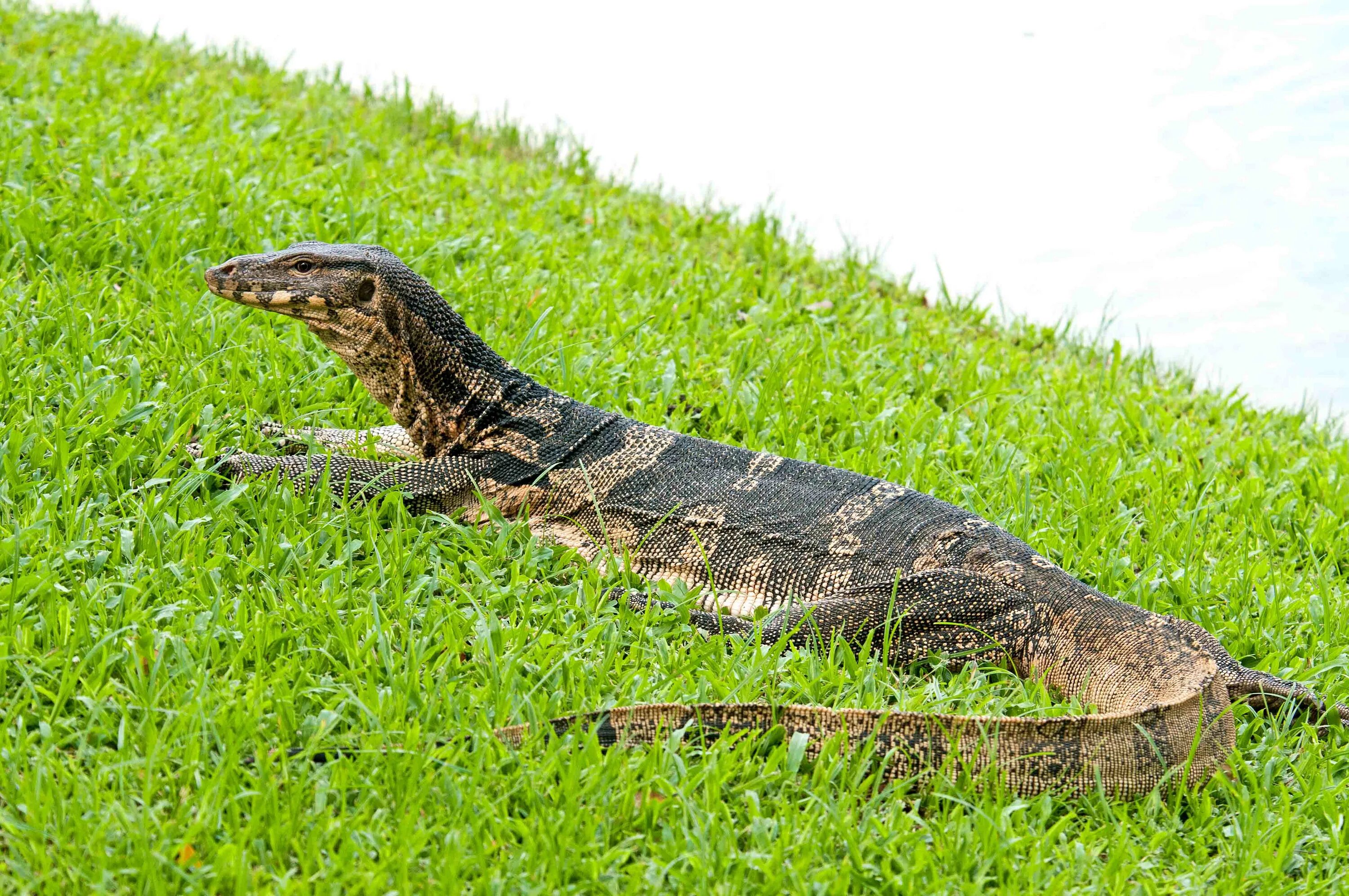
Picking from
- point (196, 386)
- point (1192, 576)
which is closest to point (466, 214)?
point (196, 386)

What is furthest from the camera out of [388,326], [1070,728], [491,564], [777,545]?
[388,326]

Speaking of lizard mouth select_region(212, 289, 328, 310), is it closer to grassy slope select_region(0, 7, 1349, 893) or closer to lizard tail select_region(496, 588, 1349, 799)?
grassy slope select_region(0, 7, 1349, 893)

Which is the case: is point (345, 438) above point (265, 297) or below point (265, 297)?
below

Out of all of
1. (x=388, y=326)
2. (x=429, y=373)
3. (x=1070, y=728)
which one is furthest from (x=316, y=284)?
(x=1070, y=728)

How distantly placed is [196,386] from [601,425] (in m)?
1.62

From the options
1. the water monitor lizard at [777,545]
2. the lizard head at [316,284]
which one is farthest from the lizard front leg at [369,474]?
the lizard head at [316,284]

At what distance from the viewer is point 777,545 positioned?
4.23m

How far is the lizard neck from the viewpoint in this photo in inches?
176

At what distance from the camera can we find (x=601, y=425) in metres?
4.58

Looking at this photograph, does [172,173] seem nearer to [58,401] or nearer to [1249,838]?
[58,401]

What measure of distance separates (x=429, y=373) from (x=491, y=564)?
0.89 meters

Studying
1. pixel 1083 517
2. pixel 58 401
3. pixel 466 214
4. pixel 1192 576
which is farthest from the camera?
pixel 466 214

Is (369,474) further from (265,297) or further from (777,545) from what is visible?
(777,545)

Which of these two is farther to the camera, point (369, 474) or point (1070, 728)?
point (369, 474)
